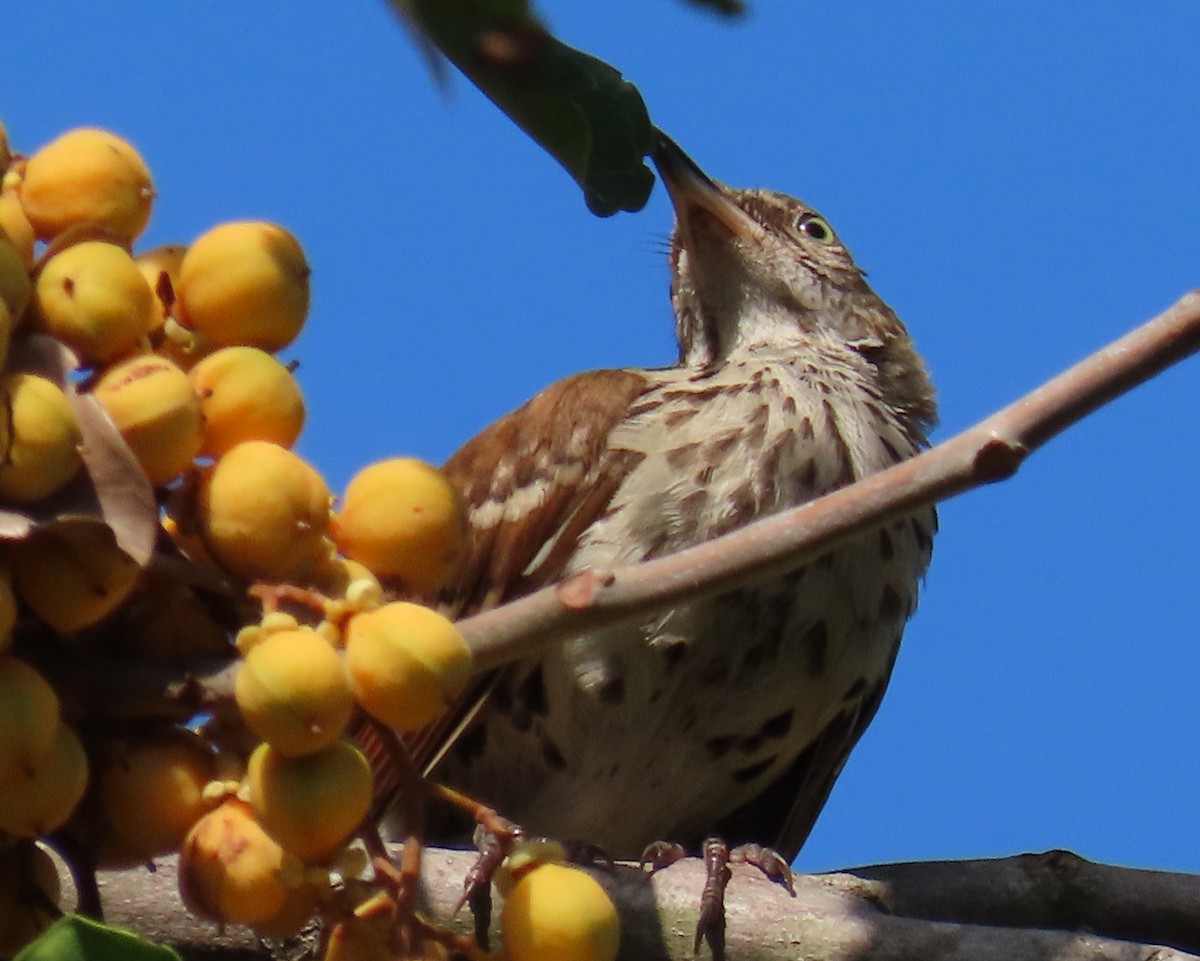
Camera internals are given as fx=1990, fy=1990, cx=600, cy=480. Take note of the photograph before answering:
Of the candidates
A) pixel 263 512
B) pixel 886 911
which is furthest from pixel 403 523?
pixel 886 911

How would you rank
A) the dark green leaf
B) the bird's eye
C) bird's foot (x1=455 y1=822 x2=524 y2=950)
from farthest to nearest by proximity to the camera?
1. the bird's eye
2. bird's foot (x1=455 y1=822 x2=524 y2=950)
3. the dark green leaf

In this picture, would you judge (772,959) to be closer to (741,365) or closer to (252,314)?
(252,314)

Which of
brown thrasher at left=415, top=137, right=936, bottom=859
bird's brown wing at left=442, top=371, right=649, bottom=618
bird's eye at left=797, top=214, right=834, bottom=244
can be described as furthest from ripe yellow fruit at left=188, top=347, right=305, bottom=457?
bird's eye at left=797, top=214, right=834, bottom=244

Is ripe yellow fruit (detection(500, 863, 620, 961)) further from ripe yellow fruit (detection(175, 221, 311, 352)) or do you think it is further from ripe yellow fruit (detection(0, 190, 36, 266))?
ripe yellow fruit (detection(0, 190, 36, 266))

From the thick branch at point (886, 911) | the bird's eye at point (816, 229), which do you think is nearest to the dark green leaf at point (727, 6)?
the thick branch at point (886, 911)

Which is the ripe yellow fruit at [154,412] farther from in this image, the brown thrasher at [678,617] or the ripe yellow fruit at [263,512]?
the brown thrasher at [678,617]

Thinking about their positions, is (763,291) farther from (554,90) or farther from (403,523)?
(554,90)
